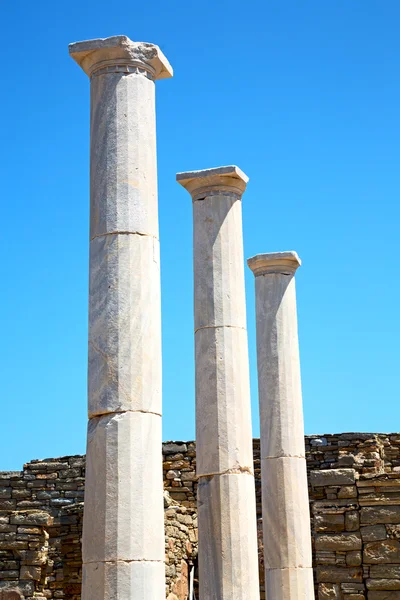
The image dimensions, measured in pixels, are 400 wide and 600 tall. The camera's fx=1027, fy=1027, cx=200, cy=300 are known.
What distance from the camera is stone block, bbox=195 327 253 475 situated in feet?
46.4

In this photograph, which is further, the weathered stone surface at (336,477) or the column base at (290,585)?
the weathered stone surface at (336,477)

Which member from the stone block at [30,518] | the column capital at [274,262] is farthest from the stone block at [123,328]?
the stone block at [30,518]

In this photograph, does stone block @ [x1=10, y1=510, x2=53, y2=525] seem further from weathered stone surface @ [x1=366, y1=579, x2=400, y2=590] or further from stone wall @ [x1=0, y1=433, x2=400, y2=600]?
weathered stone surface @ [x1=366, y1=579, x2=400, y2=590]

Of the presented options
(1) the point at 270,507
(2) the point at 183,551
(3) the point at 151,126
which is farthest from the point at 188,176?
(2) the point at 183,551

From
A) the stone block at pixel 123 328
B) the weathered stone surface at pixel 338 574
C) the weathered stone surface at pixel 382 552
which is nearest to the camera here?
the stone block at pixel 123 328

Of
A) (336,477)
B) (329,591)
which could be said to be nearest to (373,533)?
(336,477)

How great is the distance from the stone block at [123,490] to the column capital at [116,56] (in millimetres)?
3883

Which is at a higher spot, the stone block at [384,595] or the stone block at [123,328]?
the stone block at [123,328]

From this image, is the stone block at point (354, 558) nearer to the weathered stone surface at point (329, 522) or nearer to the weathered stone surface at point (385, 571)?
the weathered stone surface at point (385, 571)

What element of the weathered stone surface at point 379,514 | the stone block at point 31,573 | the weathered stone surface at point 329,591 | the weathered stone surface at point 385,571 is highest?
the weathered stone surface at point 379,514

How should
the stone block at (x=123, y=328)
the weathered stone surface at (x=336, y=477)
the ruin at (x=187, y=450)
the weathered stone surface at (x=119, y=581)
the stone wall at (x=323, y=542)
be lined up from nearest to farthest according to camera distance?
1. the weathered stone surface at (x=119, y=581)
2. the ruin at (x=187, y=450)
3. the stone block at (x=123, y=328)
4. the stone wall at (x=323, y=542)
5. the weathered stone surface at (x=336, y=477)

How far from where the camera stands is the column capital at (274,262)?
18.1 meters

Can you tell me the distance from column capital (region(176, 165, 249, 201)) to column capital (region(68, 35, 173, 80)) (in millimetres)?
3449

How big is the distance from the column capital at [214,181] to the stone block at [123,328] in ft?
13.2
